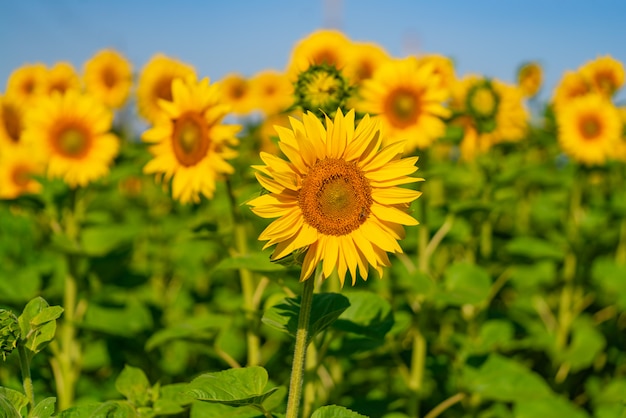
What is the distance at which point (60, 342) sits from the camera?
10.9 feet

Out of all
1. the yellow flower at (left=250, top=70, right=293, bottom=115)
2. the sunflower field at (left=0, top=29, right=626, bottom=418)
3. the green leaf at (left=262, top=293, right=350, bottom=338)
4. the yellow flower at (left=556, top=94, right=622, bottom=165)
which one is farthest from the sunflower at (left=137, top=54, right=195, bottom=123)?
the green leaf at (left=262, top=293, right=350, bottom=338)

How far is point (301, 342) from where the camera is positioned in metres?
1.51

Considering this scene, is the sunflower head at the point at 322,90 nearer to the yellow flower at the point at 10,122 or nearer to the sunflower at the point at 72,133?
the sunflower at the point at 72,133

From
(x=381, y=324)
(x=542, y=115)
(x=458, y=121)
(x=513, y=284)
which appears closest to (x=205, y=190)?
(x=381, y=324)

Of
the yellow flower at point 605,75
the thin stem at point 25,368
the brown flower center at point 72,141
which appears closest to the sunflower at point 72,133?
the brown flower center at point 72,141

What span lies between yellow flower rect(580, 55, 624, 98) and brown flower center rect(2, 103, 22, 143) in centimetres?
349

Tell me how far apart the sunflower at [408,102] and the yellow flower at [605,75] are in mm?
1914

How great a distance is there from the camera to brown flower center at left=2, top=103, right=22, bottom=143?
14.3 ft

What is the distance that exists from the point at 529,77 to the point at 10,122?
3.72 metres

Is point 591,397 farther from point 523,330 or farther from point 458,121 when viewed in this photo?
point 458,121

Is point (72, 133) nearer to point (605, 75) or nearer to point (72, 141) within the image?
point (72, 141)

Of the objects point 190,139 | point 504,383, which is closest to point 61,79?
point 190,139

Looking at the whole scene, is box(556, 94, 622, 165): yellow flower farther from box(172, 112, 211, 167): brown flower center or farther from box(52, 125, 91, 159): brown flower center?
box(52, 125, 91, 159): brown flower center

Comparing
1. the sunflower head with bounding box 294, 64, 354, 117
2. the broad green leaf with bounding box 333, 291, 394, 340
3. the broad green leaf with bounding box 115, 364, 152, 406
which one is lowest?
the broad green leaf with bounding box 115, 364, 152, 406
